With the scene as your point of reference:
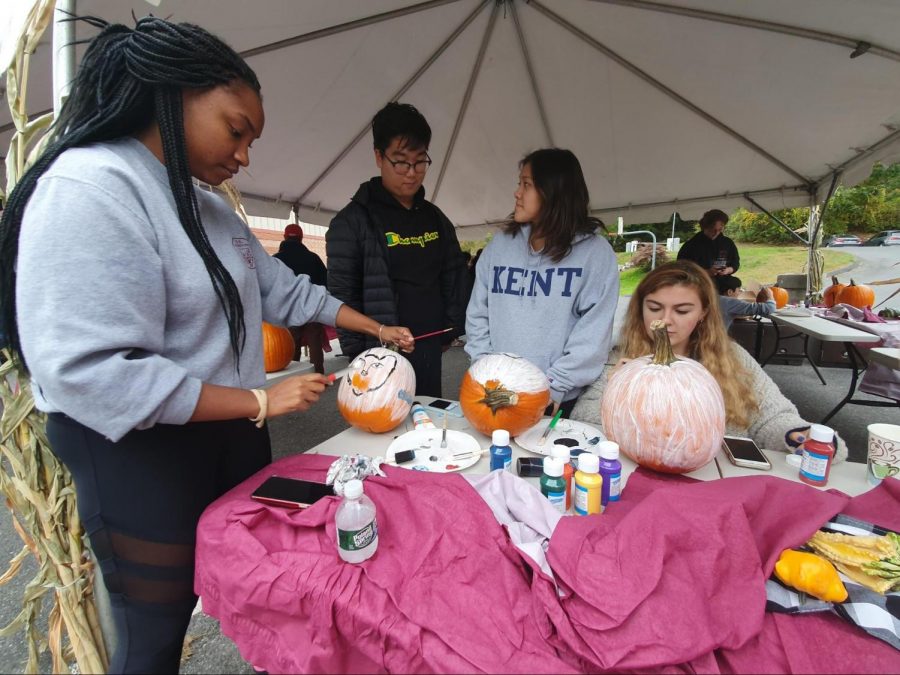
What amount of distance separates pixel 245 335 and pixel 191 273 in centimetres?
22

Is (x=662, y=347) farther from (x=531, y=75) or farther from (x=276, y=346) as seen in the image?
(x=531, y=75)

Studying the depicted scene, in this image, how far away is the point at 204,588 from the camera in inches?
34.1

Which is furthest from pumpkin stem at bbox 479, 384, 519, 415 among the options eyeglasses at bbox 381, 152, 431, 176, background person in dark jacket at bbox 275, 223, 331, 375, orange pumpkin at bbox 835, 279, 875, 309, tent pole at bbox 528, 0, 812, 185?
orange pumpkin at bbox 835, 279, 875, 309

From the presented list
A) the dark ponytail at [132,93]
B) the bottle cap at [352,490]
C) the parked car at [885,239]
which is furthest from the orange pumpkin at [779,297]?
the parked car at [885,239]

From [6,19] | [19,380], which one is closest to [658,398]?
[19,380]

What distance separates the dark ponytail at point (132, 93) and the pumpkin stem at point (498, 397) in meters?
0.98

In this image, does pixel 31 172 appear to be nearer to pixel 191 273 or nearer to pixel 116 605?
pixel 191 273

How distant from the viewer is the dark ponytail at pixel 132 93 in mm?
790

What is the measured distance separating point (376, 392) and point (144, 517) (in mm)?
701

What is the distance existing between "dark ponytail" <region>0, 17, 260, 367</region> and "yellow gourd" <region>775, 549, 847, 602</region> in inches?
56.0

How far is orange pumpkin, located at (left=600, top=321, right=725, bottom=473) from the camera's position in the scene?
107cm

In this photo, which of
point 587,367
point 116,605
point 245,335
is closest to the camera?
point 116,605

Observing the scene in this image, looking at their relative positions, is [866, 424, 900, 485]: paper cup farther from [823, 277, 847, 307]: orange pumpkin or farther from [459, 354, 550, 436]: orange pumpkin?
[823, 277, 847, 307]: orange pumpkin

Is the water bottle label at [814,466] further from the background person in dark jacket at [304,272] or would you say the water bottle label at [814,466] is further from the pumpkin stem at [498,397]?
the background person in dark jacket at [304,272]
